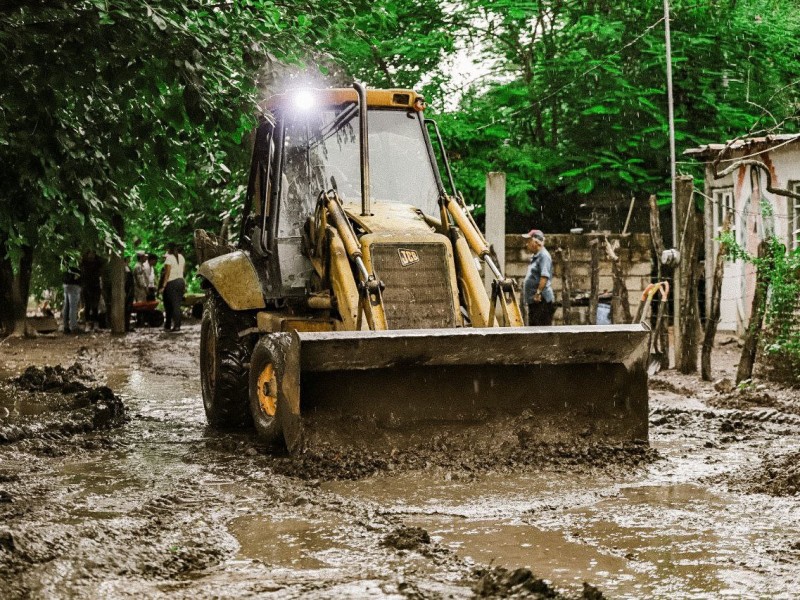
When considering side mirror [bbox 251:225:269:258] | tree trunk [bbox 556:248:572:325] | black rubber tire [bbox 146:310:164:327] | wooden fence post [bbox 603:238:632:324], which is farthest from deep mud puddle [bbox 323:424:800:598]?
black rubber tire [bbox 146:310:164:327]

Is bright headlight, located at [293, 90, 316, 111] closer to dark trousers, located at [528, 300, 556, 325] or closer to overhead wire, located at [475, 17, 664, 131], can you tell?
dark trousers, located at [528, 300, 556, 325]

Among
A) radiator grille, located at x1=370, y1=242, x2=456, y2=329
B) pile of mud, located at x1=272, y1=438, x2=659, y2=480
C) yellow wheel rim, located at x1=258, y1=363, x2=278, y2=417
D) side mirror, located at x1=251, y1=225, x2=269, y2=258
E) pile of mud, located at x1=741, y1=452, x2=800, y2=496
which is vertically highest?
side mirror, located at x1=251, y1=225, x2=269, y2=258

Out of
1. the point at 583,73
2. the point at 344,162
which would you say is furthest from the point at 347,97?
the point at 583,73

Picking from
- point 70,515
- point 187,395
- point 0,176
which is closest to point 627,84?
point 187,395

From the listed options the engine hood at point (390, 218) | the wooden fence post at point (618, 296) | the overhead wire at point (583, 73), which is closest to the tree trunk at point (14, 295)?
the overhead wire at point (583, 73)

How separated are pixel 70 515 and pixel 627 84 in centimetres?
1625

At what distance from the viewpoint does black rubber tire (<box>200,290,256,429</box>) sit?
29.5 feet

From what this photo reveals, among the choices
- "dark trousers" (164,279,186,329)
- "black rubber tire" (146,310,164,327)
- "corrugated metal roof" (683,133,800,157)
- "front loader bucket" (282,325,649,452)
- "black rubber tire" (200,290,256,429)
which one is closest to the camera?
"front loader bucket" (282,325,649,452)

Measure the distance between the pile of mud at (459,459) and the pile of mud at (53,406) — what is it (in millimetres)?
2432

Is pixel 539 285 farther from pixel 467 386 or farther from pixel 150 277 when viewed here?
pixel 150 277

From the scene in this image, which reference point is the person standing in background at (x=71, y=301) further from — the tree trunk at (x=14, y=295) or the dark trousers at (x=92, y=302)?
the dark trousers at (x=92, y=302)

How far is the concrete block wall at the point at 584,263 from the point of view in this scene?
1719cm

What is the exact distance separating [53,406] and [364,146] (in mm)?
4586

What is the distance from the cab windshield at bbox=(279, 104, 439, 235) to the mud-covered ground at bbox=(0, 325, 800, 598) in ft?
6.67
